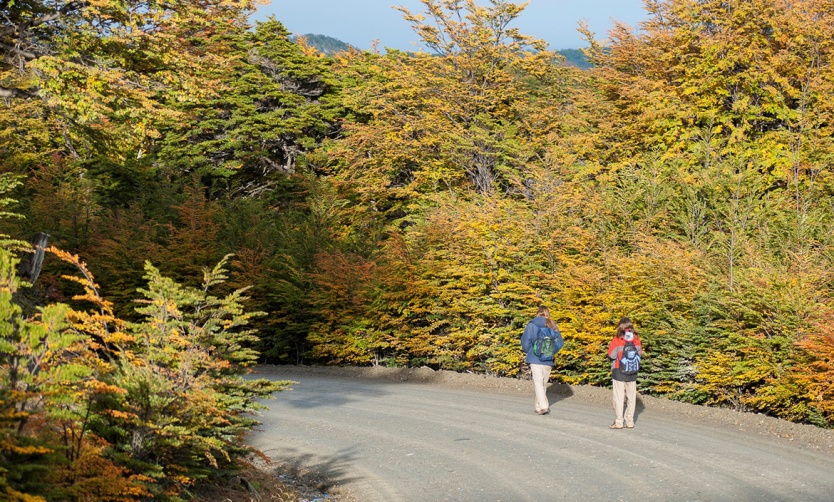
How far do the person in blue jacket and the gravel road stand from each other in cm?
27

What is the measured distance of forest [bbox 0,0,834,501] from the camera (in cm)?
776

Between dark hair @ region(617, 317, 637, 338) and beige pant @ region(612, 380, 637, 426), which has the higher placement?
dark hair @ region(617, 317, 637, 338)

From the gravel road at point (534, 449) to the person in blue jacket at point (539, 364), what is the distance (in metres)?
0.27

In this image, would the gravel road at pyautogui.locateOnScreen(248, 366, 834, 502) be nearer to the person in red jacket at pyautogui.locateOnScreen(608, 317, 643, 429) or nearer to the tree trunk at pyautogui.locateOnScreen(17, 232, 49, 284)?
the person in red jacket at pyautogui.locateOnScreen(608, 317, 643, 429)

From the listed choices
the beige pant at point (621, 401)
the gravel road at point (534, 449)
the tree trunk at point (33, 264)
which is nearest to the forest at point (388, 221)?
the tree trunk at point (33, 264)

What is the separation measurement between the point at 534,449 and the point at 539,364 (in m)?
2.87

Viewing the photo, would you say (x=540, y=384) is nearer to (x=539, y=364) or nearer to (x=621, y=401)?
(x=539, y=364)

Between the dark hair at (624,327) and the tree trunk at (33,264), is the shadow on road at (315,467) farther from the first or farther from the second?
the dark hair at (624,327)

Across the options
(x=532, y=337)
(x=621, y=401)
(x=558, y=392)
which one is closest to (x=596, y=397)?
(x=558, y=392)

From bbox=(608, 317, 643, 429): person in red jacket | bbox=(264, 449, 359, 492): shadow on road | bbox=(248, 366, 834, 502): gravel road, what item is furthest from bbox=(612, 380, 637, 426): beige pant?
bbox=(264, 449, 359, 492): shadow on road

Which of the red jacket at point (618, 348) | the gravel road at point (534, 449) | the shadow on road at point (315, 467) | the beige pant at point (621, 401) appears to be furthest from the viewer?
the red jacket at point (618, 348)

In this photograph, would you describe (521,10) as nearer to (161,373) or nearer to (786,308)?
(786,308)

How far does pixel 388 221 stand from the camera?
34.1 m

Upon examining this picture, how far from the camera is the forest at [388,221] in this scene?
776cm
